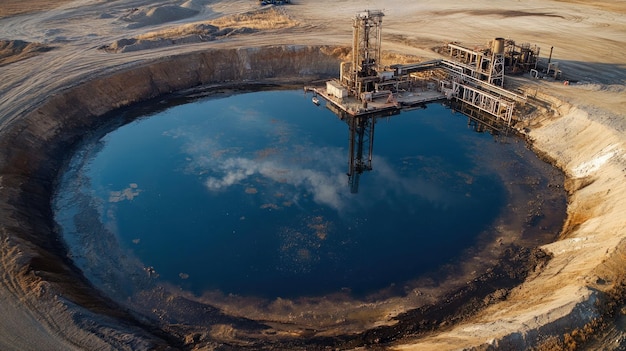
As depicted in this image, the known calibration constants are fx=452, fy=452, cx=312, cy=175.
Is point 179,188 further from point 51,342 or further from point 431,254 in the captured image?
point 431,254

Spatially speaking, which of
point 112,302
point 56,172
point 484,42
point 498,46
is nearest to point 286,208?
point 112,302

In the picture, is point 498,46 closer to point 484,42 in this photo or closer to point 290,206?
point 484,42

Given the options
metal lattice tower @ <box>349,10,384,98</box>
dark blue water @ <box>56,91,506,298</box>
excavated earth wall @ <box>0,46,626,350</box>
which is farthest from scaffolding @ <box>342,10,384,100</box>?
excavated earth wall @ <box>0,46,626,350</box>

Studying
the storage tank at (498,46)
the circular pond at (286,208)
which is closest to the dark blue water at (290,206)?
the circular pond at (286,208)

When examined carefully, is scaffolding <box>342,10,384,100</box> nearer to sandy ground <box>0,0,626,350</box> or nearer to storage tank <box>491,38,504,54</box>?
sandy ground <box>0,0,626,350</box>

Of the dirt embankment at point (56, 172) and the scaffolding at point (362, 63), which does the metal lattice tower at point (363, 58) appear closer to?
the scaffolding at point (362, 63)

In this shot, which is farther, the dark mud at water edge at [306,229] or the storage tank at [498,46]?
the storage tank at [498,46]
